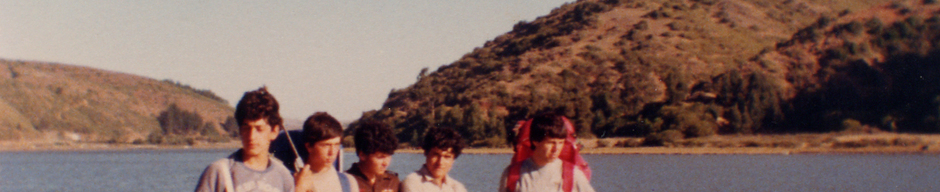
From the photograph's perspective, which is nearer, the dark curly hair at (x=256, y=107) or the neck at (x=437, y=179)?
the dark curly hair at (x=256, y=107)

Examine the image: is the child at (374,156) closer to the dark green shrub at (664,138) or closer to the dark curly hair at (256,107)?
the dark curly hair at (256,107)

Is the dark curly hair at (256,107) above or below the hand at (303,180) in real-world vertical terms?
above

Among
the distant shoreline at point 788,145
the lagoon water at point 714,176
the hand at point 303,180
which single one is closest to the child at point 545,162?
the hand at point 303,180

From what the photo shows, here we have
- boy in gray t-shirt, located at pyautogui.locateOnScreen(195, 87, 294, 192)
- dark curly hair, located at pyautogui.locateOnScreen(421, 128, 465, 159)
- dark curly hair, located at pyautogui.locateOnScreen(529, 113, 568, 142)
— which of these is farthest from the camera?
dark curly hair, located at pyautogui.locateOnScreen(421, 128, 465, 159)

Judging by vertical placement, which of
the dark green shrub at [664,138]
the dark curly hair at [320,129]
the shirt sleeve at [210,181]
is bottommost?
the dark green shrub at [664,138]

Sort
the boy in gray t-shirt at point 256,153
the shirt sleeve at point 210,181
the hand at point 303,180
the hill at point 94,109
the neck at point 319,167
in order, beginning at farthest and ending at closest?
the hill at point 94,109 → the neck at point 319,167 → the hand at point 303,180 → the boy in gray t-shirt at point 256,153 → the shirt sleeve at point 210,181

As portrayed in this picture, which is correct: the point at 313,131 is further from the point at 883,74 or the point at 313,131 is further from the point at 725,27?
the point at 725,27

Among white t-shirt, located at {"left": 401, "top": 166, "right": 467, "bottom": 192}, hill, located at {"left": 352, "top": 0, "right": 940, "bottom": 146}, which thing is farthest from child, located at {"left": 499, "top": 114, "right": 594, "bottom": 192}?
hill, located at {"left": 352, "top": 0, "right": 940, "bottom": 146}

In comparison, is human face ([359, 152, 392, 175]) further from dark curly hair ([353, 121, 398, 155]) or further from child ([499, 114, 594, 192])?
child ([499, 114, 594, 192])

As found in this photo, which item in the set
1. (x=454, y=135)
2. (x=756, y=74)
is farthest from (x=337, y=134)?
(x=756, y=74)
